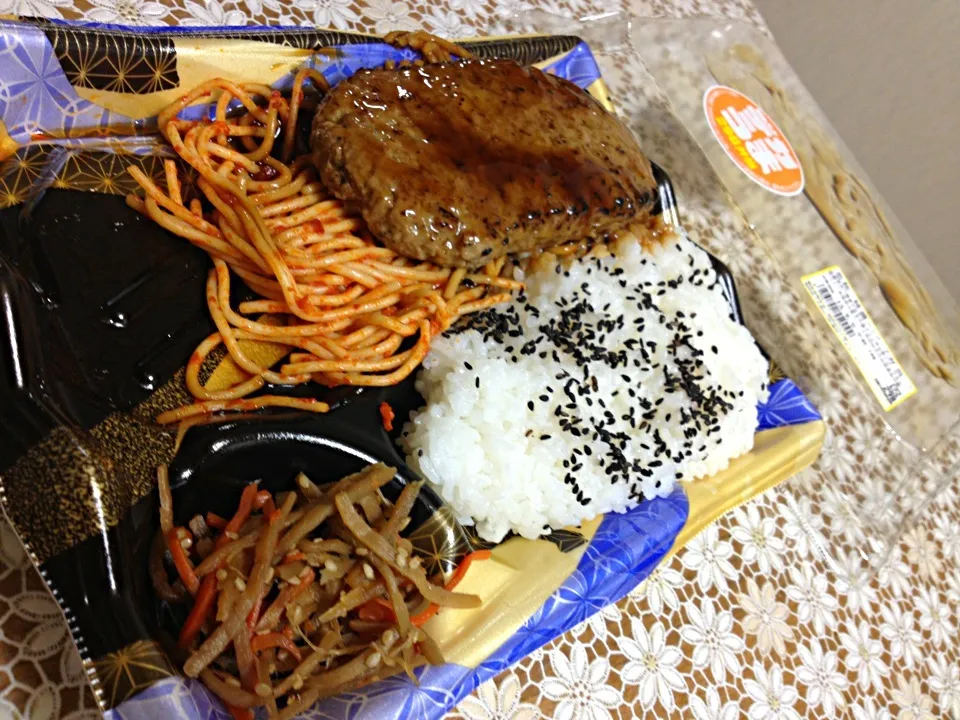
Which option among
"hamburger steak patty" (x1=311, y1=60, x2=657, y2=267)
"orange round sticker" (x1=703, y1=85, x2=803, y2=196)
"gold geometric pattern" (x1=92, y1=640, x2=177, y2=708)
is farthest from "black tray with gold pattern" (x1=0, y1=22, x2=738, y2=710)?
"orange round sticker" (x1=703, y1=85, x2=803, y2=196)

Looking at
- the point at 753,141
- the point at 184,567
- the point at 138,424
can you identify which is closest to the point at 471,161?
the point at 138,424

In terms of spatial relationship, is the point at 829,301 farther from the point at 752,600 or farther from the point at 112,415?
the point at 112,415

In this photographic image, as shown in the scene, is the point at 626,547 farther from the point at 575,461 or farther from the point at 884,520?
the point at 884,520

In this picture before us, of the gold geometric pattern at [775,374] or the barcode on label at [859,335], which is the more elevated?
the barcode on label at [859,335]

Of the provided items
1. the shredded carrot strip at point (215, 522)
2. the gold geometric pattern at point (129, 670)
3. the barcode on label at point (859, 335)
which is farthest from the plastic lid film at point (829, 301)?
the gold geometric pattern at point (129, 670)

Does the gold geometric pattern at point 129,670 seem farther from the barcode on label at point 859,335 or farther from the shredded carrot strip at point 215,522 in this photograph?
the barcode on label at point 859,335

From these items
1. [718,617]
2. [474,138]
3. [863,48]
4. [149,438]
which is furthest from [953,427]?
[863,48]

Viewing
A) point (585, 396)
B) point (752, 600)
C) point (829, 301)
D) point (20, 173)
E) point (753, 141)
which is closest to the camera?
point (20, 173)
